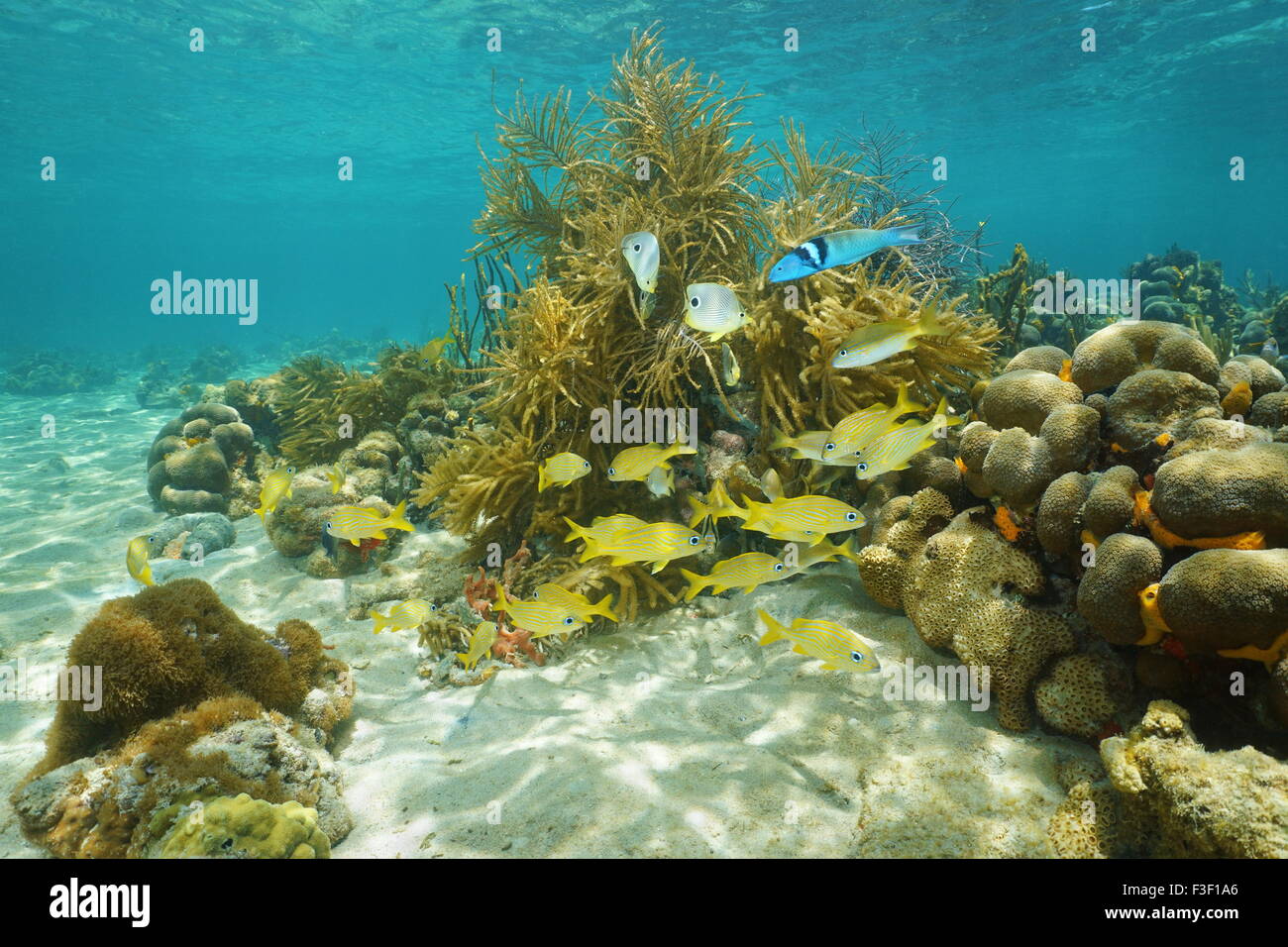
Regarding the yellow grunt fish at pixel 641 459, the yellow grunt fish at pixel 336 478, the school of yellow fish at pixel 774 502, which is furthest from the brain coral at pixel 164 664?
the yellow grunt fish at pixel 336 478

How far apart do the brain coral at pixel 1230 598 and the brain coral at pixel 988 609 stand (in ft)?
2.44

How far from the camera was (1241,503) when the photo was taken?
2574 millimetres

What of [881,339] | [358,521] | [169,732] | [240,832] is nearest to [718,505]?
[881,339]

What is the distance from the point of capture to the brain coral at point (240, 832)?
97.7 inches

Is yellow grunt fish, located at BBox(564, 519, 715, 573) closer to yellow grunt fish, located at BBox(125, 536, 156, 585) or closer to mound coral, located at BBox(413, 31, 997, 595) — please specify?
mound coral, located at BBox(413, 31, 997, 595)

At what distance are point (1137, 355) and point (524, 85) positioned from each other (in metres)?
31.1

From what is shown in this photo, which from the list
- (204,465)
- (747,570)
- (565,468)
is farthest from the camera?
(204,465)

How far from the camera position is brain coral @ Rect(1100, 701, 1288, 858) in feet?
6.75

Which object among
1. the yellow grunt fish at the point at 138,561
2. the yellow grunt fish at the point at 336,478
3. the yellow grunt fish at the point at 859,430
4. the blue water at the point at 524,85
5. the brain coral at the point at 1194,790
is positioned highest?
the blue water at the point at 524,85

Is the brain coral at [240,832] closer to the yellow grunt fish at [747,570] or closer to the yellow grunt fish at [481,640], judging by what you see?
the yellow grunt fish at [481,640]

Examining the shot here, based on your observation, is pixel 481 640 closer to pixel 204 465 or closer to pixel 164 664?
pixel 164 664

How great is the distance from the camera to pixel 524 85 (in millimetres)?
28297

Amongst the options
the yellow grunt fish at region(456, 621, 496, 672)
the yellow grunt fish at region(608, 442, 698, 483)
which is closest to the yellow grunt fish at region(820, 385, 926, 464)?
the yellow grunt fish at region(608, 442, 698, 483)
